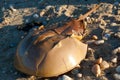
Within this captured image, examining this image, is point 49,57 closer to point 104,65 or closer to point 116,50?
point 104,65

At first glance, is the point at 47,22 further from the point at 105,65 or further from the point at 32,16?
the point at 105,65

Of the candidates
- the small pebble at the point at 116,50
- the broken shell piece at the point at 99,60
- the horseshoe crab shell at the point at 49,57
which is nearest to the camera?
the horseshoe crab shell at the point at 49,57

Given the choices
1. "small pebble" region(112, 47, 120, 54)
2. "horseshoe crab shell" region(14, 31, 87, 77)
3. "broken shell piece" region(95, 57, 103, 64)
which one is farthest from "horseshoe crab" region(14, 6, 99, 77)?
"small pebble" region(112, 47, 120, 54)

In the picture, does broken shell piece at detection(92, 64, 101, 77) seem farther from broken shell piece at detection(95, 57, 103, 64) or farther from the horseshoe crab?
the horseshoe crab

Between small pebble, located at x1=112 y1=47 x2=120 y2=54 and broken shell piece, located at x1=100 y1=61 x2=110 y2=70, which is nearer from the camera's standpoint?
broken shell piece, located at x1=100 y1=61 x2=110 y2=70

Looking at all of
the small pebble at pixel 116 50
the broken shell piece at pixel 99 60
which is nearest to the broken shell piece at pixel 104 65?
the broken shell piece at pixel 99 60

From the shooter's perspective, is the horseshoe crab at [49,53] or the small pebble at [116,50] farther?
the small pebble at [116,50]

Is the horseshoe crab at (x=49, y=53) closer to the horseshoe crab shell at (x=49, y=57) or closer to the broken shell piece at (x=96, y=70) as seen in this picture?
the horseshoe crab shell at (x=49, y=57)

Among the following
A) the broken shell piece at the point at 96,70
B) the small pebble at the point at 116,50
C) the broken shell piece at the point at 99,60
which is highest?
the small pebble at the point at 116,50
